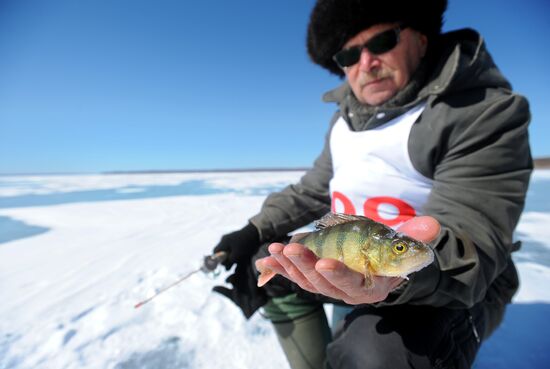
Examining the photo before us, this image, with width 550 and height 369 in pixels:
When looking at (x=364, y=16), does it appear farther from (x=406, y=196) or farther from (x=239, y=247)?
(x=239, y=247)

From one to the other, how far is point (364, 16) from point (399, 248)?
6.92 ft

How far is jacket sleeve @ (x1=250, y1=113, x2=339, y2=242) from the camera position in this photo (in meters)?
2.80

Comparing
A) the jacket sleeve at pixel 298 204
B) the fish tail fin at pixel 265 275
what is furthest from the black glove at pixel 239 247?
the fish tail fin at pixel 265 275

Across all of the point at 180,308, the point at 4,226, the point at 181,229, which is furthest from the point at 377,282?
the point at 4,226

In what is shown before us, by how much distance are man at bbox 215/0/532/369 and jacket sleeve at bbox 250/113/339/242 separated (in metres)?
0.01

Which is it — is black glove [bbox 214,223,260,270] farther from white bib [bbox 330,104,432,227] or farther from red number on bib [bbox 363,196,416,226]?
red number on bib [bbox 363,196,416,226]

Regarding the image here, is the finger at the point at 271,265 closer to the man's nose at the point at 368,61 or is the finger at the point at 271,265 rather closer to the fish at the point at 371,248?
the fish at the point at 371,248

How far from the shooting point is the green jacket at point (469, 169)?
4.40 feet

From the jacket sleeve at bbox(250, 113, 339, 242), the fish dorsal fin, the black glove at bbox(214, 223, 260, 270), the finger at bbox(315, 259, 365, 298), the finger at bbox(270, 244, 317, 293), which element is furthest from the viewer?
the jacket sleeve at bbox(250, 113, 339, 242)

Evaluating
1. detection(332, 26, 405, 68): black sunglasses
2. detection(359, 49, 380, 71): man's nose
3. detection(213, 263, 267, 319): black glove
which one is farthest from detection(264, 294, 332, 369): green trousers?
detection(332, 26, 405, 68): black sunglasses

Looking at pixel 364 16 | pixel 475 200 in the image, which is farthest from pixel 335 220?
pixel 364 16

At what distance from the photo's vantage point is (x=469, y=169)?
1642mm

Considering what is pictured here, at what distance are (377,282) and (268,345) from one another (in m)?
1.79

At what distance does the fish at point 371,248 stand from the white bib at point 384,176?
37.6 inches
